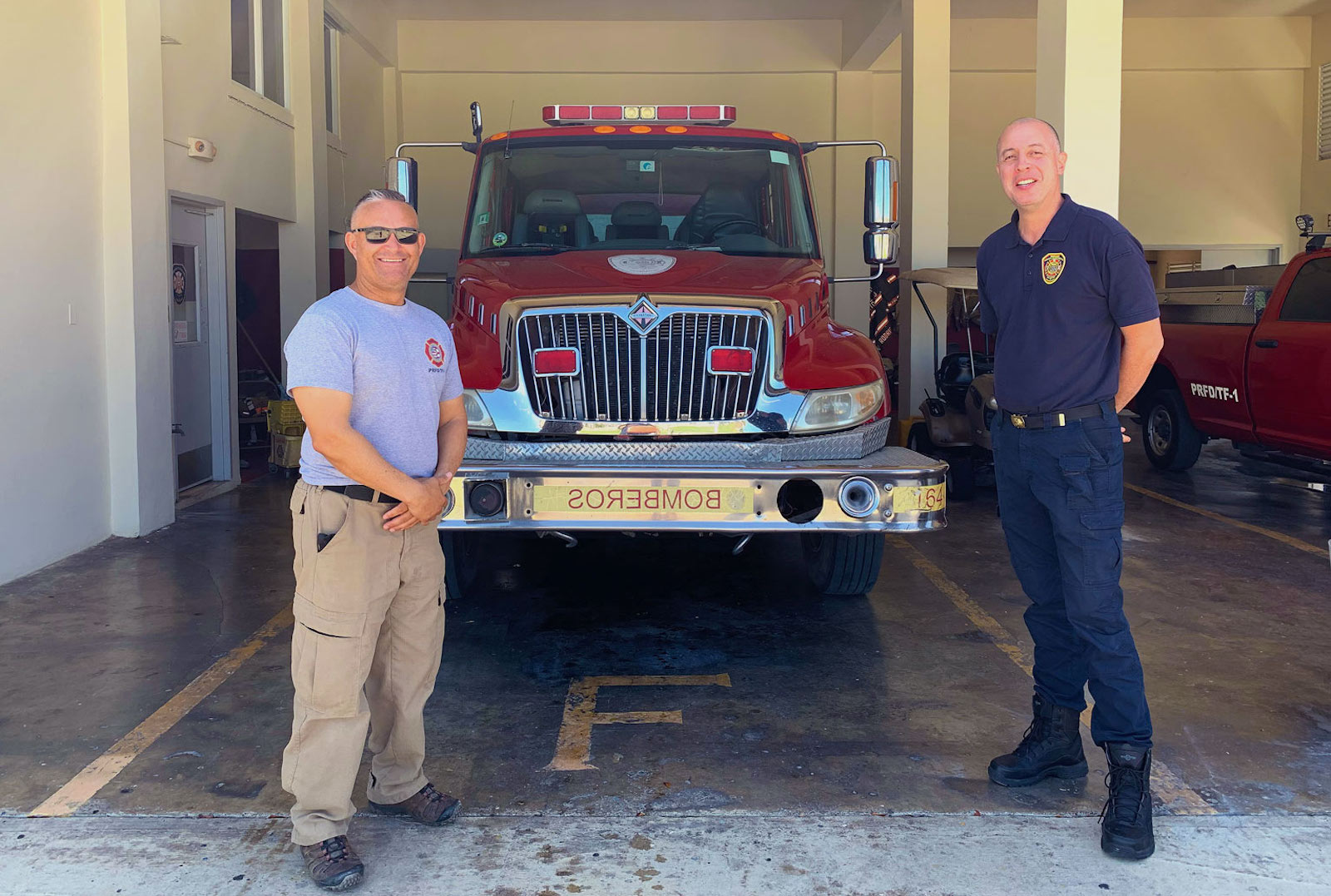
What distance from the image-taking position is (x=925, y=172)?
11.4m

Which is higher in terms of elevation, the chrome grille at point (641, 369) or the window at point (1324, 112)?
the window at point (1324, 112)

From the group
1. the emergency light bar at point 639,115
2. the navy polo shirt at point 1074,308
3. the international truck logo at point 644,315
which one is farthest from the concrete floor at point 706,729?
the emergency light bar at point 639,115

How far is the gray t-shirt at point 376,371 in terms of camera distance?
291 centimetres

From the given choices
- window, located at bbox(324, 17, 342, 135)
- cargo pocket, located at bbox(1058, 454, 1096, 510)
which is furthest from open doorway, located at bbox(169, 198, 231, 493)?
cargo pocket, located at bbox(1058, 454, 1096, 510)

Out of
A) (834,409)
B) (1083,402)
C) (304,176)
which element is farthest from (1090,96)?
(304,176)

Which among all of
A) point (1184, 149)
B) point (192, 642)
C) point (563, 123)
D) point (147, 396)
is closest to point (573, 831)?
point (192, 642)

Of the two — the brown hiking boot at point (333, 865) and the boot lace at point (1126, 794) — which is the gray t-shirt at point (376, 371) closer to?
the brown hiking boot at point (333, 865)

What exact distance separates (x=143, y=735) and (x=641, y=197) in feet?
11.1

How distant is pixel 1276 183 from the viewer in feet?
57.5

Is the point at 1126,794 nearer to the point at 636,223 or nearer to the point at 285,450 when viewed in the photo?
the point at 636,223

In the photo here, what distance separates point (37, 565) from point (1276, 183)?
57.8 feet

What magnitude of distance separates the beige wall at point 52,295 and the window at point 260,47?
9.86 ft

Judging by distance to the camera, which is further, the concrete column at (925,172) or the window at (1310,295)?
the concrete column at (925,172)

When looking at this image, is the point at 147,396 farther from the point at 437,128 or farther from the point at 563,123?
the point at 437,128
